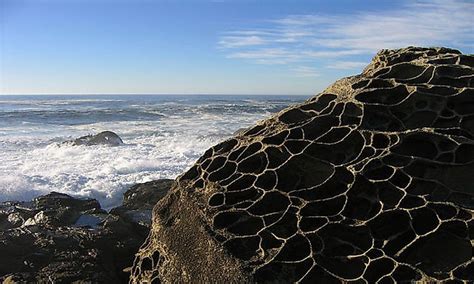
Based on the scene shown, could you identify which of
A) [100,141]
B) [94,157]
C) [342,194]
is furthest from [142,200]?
[100,141]

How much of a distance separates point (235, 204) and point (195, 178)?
18.1 inches

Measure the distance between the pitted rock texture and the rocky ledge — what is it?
0.55m

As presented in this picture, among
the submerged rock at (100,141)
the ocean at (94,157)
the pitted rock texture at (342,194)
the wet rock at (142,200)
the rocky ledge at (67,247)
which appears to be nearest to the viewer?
the pitted rock texture at (342,194)

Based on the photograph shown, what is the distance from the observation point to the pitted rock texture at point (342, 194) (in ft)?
8.94

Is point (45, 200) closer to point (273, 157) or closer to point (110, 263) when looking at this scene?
point (110, 263)

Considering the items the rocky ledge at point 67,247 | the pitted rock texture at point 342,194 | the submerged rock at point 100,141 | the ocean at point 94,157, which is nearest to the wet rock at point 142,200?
the rocky ledge at point 67,247

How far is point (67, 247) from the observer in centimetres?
405

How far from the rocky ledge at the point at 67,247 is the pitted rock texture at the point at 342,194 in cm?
55

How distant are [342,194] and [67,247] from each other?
89.3 inches

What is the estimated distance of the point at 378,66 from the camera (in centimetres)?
399

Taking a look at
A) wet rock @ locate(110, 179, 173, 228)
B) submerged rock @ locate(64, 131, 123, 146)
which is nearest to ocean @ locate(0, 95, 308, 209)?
submerged rock @ locate(64, 131, 123, 146)

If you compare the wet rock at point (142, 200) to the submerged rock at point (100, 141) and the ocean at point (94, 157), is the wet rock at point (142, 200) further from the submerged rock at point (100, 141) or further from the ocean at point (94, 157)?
the submerged rock at point (100, 141)

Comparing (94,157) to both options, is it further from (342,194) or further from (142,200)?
(342,194)

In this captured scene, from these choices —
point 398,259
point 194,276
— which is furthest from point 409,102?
point 194,276
